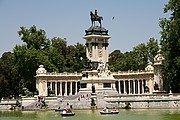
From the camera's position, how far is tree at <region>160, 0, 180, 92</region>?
71.2m

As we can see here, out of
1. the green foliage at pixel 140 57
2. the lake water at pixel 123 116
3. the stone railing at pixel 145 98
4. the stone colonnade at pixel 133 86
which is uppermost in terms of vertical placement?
the green foliage at pixel 140 57

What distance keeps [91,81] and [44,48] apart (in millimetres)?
26690

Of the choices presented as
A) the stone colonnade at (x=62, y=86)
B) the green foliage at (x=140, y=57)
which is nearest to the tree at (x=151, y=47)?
the green foliage at (x=140, y=57)

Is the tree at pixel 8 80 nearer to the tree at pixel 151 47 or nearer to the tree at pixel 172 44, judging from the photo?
the tree at pixel 151 47

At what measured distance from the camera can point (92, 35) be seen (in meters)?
83.1

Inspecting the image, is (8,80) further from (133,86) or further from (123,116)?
(123,116)

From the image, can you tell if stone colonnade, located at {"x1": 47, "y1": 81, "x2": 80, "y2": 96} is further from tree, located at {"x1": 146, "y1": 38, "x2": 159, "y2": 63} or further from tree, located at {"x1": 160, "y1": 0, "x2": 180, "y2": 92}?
tree, located at {"x1": 160, "y1": 0, "x2": 180, "y2": 92}

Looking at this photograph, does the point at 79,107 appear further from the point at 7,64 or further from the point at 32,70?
the point at 7,64

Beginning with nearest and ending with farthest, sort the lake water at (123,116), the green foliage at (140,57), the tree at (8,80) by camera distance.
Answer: the lake water at (123,116)
the green foliage at (140,57)
the tree at (8,80)

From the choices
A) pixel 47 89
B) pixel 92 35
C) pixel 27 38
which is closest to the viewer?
pixel 92 35

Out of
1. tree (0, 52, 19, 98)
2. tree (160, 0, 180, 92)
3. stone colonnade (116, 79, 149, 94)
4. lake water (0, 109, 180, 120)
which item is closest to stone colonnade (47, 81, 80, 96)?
stone colonnade (116, 79, 149, 94)

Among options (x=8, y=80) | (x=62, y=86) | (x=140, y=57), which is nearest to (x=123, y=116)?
(x=62, y=86)

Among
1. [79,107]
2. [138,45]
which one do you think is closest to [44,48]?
[138,45]

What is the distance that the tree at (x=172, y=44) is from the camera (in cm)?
7125
